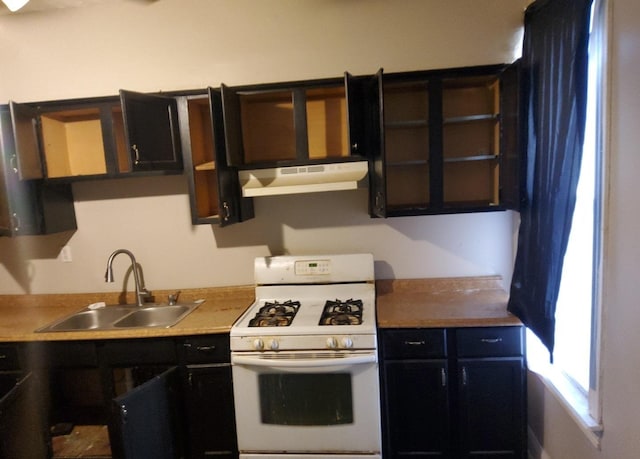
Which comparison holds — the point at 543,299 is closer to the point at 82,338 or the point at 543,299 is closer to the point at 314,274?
the point at 314,274

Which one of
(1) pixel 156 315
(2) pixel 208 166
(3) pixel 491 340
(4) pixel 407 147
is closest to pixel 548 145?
(4) pixel 407 147

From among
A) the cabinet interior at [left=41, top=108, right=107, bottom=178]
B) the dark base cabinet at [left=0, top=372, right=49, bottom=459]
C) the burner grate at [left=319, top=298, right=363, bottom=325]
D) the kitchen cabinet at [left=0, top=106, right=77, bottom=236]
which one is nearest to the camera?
the dark base cabinet at [left=0, top=372, right=49, bottom=459]

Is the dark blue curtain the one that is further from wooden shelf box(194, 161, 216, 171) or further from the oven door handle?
wooden shelf box(194, 161, 216, 171)

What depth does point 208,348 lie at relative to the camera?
221 centimetres

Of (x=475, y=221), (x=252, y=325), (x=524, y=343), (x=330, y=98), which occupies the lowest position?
(x=524, y=343)

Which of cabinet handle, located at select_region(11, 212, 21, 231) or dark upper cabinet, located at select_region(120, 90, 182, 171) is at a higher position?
dark upper cabinet, located at select_region(120, 90, 182, 171)

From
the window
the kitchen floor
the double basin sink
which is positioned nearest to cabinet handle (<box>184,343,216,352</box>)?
the double basin sink

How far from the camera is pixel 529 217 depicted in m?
2.05

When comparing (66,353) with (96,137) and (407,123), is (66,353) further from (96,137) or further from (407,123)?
(407,123)

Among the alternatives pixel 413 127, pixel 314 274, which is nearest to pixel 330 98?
pixel 413 127

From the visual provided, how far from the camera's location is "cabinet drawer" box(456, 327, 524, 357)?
209cm

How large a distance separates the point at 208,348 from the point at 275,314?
15.5 inches

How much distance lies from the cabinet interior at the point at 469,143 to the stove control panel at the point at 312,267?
0.81 m

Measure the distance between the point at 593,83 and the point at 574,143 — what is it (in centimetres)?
24
